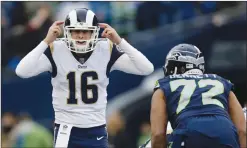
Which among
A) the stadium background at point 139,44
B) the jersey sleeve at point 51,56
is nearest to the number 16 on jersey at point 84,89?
the jersey sleeve at point 51,56

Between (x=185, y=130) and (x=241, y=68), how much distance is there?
7027 millimetres

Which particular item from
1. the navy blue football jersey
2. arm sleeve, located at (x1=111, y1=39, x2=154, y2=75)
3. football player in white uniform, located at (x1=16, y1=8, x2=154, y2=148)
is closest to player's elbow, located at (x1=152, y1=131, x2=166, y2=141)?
the navy blue football jersey

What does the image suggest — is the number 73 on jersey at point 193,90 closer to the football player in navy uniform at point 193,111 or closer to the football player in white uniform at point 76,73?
the football player in navy uniform at point 193,111

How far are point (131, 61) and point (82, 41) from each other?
478mm

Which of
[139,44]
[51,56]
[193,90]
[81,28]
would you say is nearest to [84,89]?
[51,56]

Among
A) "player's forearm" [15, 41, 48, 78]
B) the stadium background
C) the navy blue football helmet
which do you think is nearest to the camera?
the navy blue football helmet

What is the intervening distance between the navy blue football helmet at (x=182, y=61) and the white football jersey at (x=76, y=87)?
0.67 meters

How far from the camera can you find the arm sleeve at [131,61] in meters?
6.92

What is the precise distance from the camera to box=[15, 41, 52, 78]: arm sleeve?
265 inches

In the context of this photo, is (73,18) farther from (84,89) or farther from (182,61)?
(182,61)

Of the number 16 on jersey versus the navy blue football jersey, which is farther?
the number 16 on jersey

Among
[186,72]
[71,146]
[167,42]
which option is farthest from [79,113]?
[167,42]

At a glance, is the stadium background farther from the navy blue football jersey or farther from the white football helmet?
the navy blue football jersey

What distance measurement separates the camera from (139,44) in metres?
12.8
